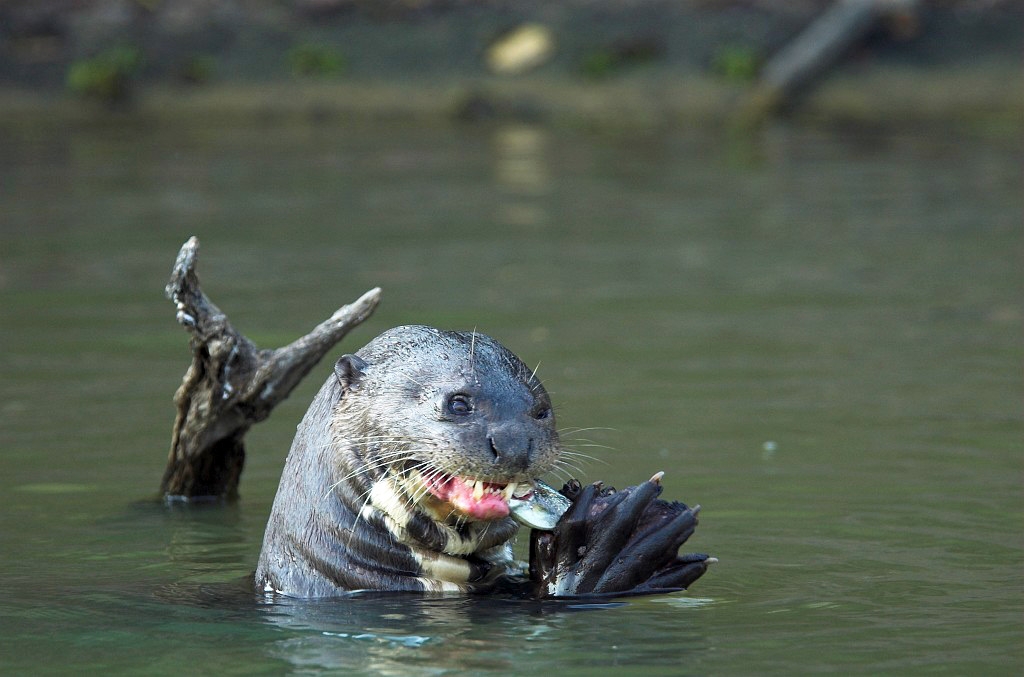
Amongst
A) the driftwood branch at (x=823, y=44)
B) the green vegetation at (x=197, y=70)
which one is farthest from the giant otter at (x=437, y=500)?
the green vegetation at (x=197, y=70)

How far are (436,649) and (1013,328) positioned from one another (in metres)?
5.27

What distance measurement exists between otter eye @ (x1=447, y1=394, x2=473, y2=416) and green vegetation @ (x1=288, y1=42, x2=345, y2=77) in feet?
40.8

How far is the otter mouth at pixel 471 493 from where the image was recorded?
464 cm

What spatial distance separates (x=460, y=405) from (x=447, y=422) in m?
0.06

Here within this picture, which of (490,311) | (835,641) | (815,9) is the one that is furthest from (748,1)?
(835,641)

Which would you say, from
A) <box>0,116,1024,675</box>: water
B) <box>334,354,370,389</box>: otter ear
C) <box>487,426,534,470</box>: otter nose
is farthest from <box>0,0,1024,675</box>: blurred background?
<box>334,354,370,389</box>: otter ear

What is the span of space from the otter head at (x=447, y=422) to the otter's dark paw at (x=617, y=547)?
0.18 m

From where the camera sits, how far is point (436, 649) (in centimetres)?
451

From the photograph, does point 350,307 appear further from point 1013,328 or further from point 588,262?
point 588,262

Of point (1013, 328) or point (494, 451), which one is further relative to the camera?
point (1013, 328)

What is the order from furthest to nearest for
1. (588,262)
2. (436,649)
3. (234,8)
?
(234,8), (588,262), (436,649)

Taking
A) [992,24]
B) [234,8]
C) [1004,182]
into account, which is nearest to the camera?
[1004,182]

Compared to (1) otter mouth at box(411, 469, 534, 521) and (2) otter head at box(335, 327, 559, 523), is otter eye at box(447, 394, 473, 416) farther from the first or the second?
(1) otter mouth at box(411, 469, 534, 521)

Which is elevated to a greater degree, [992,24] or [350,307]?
[992,24]
